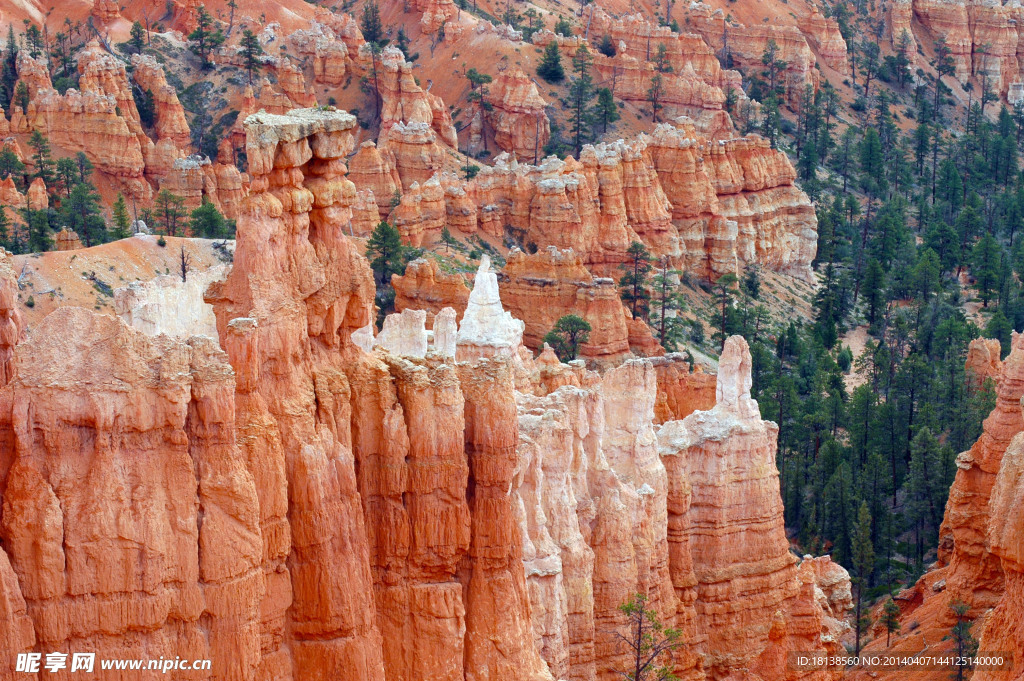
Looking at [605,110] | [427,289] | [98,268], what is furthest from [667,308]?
[605,110]

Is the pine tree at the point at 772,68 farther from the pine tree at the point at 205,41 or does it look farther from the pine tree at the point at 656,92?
the pine tree at the point at 205,41

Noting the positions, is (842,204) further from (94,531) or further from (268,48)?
(94,531)

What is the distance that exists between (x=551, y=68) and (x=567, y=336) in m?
52.4

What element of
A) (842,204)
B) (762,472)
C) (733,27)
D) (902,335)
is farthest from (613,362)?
(733,27)

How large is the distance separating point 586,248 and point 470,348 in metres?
39.5

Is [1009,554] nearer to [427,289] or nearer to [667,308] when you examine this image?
[427,289]

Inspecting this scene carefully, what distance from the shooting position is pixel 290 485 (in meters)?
24.3

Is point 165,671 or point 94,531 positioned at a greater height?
point 94,531

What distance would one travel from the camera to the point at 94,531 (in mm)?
21547

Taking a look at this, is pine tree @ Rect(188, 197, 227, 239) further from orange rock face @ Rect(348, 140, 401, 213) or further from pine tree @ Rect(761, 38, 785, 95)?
pine tree @ Rect(761, 38, 785, 95)

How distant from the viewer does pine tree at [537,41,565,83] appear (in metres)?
123

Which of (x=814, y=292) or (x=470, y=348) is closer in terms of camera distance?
(x=470, y=348)

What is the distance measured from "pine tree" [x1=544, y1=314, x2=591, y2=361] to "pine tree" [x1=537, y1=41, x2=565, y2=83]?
5197 cm

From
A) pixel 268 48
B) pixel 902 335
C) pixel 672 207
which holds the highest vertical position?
pixel 268 48
